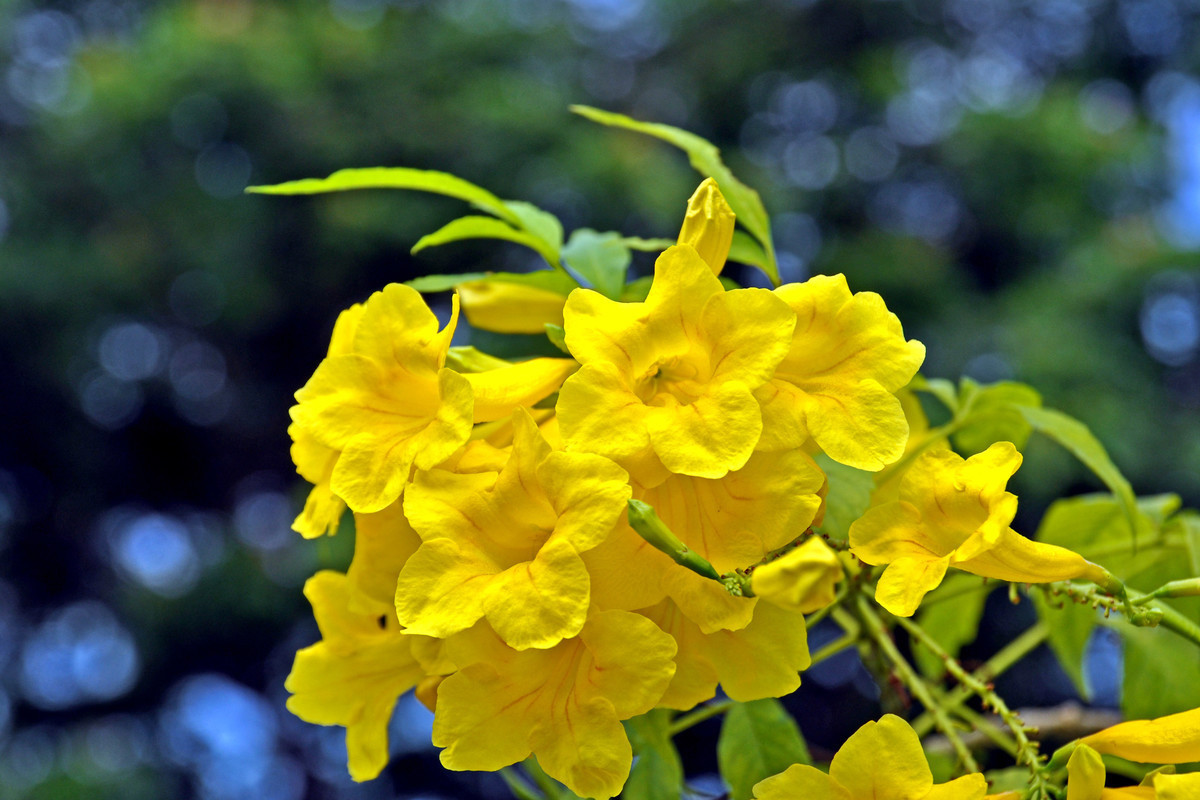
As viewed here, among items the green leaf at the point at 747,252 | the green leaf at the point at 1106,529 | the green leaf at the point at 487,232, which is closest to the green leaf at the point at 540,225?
the green leaf at the point at 487,232

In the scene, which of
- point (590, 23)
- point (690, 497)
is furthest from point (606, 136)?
point (690, 497)

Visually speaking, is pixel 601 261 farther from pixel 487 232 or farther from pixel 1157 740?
pixel 1157 740

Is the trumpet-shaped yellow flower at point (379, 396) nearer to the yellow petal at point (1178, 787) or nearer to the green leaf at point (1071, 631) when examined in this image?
the yellow petal at point (1178, 787)

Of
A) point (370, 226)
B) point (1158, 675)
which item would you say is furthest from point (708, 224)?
point (370, 226)

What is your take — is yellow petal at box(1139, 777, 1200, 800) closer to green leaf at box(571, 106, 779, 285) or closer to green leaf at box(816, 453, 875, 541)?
green leaf at box(816, 453, 875, 541)

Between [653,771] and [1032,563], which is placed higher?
[1032,563]

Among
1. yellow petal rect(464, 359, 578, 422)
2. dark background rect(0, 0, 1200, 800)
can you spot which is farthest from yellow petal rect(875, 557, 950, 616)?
dark background rect(0, 0, 1200, 800)

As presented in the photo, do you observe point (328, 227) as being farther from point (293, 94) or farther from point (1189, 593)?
point (1189, 593)
